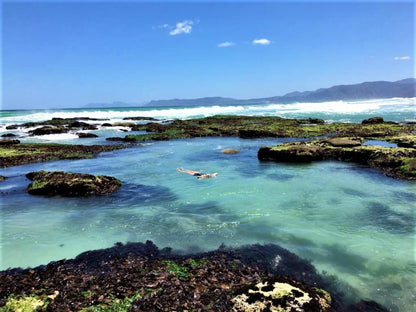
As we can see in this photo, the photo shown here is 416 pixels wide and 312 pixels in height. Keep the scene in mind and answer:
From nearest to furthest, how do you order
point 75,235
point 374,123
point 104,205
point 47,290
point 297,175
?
point 47,290 → point 75,235 → point 104,205 → point 297,175 → point 374,123

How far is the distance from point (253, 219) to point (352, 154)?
499 inches

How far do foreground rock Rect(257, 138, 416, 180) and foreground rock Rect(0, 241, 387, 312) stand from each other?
12.0 m

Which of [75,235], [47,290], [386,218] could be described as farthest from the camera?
[386,218]

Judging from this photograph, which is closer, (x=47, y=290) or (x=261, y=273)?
(x=47, y=290)

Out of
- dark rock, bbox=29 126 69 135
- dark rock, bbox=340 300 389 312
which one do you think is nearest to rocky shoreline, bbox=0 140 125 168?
dark rock, bbox=29 126 69 135

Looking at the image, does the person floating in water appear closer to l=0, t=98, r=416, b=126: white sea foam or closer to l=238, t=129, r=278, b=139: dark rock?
l=238, t=129, r=278, b=139: dark rock

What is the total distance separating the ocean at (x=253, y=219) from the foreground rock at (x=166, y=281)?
23.0 inches

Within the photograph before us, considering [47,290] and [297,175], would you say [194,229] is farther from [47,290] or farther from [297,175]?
[297,175]

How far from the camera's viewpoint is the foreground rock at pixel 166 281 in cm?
572

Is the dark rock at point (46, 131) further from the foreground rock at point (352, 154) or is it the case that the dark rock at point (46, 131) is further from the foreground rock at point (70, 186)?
the foreground rock at point (352, 154)

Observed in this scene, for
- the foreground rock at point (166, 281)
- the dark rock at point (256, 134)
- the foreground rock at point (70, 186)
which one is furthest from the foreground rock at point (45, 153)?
the foreground rock at point (166, 281)

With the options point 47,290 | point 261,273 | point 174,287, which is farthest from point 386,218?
point 47,290

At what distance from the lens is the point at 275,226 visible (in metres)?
9.80

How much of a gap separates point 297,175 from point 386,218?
6.48m
